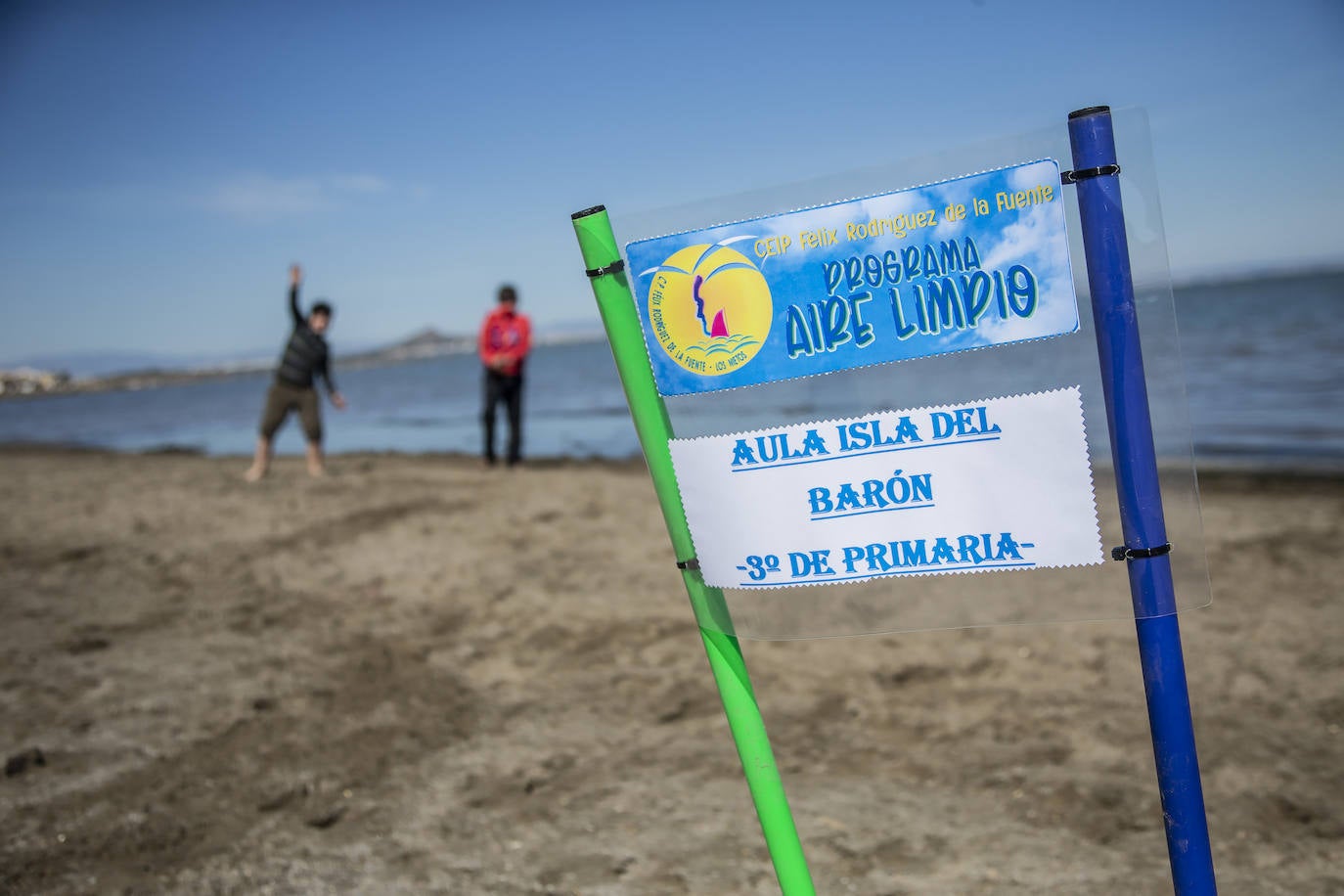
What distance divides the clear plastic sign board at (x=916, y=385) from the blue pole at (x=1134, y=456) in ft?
0.10

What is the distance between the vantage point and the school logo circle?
172 cm

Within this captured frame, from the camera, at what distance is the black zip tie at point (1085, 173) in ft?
5.06

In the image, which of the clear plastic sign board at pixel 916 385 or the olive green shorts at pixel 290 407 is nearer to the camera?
the clear plastic sign board at pixel 916 385

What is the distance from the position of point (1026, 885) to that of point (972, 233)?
6.46ft

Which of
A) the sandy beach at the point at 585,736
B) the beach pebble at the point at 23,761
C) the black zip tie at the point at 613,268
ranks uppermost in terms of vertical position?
the black zip tie at the point at 613,268

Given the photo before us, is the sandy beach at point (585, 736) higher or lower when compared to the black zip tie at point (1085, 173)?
lower

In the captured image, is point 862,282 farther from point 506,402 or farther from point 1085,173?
point 506,402

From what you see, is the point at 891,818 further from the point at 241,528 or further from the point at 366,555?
the point at 241,528

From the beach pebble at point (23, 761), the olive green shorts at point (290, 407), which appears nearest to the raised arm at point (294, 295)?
the olive green shorts at point (290, 407)

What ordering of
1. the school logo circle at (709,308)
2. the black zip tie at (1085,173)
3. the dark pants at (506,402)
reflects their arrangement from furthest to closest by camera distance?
the dark pants at (506,402) → the school logo circle at (709,308) → the black zip tie at (1085,173)

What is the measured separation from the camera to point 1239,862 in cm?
273

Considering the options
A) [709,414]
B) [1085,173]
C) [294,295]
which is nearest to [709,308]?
[709,414]

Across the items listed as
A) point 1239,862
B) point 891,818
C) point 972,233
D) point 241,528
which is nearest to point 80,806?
point 891,818

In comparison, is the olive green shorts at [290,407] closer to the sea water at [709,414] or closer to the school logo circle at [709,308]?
the sea water at [709,414]
